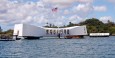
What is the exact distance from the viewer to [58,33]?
538 ft

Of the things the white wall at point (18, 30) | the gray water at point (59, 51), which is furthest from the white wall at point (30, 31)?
the gray water at point (59, 51)

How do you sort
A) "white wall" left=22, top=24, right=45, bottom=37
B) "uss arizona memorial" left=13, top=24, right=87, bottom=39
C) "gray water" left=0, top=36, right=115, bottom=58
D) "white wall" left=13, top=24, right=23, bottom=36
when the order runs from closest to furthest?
1. "gray water" left=0, top=36, right=115, bottom=58
2. "white wall" left=22, top=24, right=45, bottom=37
3. "uss arizona memorial" left=13, top=24, right=87, bottom=39
4. "white wall" left=13, top=24, right=23, bottom=36

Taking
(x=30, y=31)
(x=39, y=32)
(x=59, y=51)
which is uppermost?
(x=30, y=31)

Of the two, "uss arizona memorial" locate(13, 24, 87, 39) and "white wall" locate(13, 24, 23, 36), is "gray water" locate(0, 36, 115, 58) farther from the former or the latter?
"white wall" locate(13, 24, 23, 36)

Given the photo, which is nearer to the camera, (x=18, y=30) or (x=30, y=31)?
(x=30, y=31)

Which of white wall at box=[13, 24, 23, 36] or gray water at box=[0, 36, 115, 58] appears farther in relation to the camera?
white wall at box=[13, 24, 23, 36]

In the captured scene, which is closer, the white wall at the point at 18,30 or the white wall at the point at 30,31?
the white wall at the point at 30,31

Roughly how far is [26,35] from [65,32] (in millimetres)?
25890

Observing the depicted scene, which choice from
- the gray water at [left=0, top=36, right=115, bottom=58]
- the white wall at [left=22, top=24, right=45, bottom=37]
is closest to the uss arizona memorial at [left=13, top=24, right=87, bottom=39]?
the white wall at [left=22, top=24, right=45, bottom=37]

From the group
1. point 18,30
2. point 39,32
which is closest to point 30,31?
point 39,32

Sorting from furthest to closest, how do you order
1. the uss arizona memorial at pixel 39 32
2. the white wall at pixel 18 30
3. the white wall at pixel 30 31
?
the white wall at pixel 18 30 → the uss arizona memorial at pixel 39 32 → the white wall at pixel 30 31

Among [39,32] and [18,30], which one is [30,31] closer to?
[39,32]

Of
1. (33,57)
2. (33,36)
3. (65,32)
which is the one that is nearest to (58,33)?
(65,32)

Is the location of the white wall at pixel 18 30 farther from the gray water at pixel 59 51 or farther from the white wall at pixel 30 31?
the gray water at pixel 59 51
